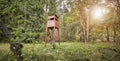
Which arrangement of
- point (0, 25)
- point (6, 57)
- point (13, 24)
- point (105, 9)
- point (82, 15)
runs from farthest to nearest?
point (82, 15) < point (105, 9) < point (6, 57) < point (13, 24) < point (0, 25)

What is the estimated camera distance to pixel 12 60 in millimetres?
4848

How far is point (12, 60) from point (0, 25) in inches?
59.7

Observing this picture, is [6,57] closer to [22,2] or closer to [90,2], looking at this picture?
[22,2]

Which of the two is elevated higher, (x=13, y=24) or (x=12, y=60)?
(x=13, y=24)

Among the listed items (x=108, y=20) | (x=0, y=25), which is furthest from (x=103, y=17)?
(x=0, y=25)

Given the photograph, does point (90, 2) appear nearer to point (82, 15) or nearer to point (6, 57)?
point (82, 15)

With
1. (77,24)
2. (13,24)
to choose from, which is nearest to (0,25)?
(13,24)

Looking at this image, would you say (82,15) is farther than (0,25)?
Yes

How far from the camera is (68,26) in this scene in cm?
2425

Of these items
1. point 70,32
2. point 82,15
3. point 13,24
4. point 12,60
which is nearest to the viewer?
point 13,24

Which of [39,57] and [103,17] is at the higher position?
[103,17]

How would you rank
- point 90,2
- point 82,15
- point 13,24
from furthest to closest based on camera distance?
point 82,15, point 90,2, point 13,24

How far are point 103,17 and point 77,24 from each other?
5.13 metres

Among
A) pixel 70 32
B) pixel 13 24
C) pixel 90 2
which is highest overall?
pixel 90 2
